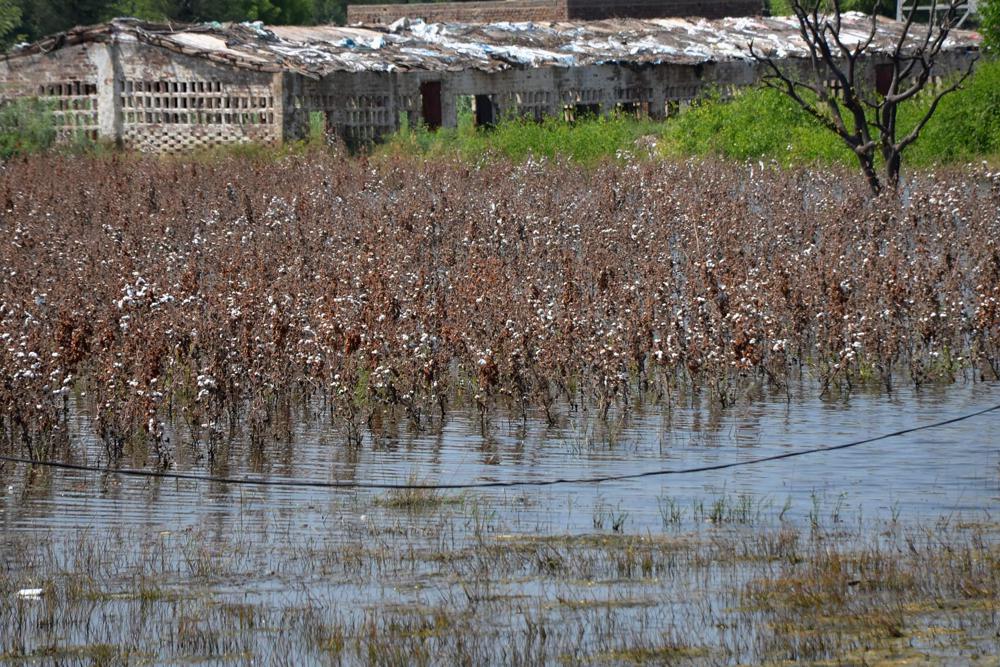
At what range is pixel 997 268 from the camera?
1346cm

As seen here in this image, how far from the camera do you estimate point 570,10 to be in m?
47.1

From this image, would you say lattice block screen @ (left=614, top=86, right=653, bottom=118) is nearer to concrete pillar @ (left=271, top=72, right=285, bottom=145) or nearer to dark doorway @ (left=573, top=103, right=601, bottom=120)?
dark doorway @ (left=573, top=103, right=601, bottom=120)

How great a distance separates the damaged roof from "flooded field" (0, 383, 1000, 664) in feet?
68.2

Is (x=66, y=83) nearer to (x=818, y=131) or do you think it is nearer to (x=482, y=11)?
(x=818, y=131)

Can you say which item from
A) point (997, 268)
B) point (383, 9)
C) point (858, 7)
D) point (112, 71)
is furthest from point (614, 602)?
point (858, 7)

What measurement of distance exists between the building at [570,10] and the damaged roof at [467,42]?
4.93m

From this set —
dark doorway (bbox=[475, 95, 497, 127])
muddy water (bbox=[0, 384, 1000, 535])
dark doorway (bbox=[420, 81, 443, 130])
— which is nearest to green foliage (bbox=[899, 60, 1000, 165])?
dark doorway (bbox=[420, 81, 443, 130])

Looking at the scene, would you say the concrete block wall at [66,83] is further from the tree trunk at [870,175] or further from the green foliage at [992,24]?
the green foliage at [992,24]

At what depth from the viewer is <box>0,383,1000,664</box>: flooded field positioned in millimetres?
5594

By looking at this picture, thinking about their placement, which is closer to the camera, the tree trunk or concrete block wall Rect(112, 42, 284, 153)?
the tree trunk

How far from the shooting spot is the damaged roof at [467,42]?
1177 inches

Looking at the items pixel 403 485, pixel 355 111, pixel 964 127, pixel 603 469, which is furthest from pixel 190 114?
pixel 403 485

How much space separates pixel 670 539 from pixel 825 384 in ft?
12.7

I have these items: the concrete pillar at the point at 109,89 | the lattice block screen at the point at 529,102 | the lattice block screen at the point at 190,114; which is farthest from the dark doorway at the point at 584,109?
the concrete pillar at the point at 109,89
